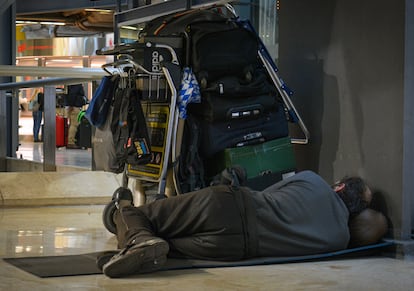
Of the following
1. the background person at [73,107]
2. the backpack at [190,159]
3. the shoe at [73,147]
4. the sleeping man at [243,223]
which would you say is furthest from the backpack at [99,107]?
the shoe at [73,147]

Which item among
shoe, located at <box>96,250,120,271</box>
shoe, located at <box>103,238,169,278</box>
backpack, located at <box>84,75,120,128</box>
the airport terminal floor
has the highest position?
backpack, located at <box>84,75,120,128</box>

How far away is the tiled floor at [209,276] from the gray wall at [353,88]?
0.55m

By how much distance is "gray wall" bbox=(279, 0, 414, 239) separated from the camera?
14.7 ft

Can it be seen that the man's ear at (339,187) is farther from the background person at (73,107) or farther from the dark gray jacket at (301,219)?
the background person at (73,107)

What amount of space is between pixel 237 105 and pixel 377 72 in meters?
0.80

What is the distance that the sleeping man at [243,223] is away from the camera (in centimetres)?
394

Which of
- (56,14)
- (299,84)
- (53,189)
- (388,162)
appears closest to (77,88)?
(56,14)

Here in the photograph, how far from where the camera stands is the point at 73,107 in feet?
48.4

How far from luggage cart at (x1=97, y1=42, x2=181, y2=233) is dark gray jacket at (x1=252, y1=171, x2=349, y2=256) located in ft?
2.50

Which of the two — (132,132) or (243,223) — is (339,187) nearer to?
(243,223)

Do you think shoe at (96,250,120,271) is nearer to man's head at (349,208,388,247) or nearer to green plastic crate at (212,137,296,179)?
Answer: green plastic crate at (212,137,296,179)

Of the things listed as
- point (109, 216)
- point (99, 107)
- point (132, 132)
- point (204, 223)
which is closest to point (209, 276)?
point (204, 223)

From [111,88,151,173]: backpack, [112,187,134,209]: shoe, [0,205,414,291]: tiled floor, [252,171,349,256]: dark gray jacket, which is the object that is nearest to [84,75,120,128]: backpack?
[111,88,151,173]: backpack

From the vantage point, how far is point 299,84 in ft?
17.6
